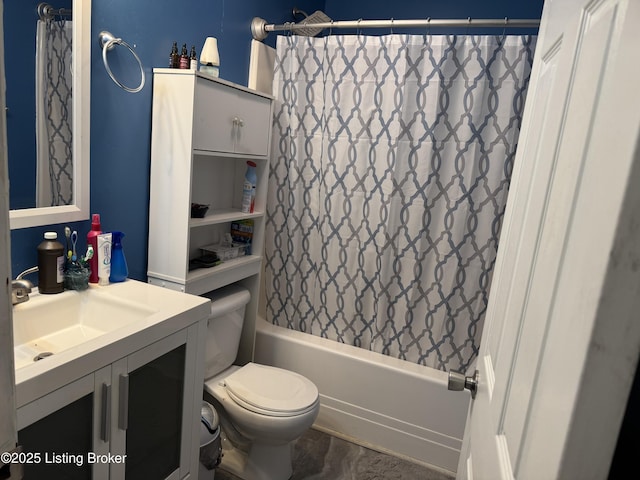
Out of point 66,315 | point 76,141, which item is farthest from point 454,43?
point 66,315

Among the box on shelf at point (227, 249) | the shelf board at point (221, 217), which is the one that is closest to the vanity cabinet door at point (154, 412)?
the shelf board at point (221, 217)

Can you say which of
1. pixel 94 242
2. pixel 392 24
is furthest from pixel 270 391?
pixel 392 24

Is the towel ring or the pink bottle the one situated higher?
the towel ring

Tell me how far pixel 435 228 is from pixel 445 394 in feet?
2.64

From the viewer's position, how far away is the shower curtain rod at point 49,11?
1358mm

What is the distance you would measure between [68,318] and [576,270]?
149 cm

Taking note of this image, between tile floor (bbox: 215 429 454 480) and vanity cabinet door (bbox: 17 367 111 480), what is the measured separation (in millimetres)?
996

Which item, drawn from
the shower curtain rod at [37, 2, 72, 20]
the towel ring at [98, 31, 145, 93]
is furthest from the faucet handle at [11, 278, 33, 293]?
the shower curtain rod at [37, 2, 72, 20]

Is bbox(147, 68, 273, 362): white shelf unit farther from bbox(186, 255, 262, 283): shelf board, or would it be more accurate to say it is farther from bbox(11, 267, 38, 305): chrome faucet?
bbox(11, 267, 38, 305): chrome faucet

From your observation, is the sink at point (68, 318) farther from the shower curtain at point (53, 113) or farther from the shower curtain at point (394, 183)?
the shower curtain at point (394, 183)

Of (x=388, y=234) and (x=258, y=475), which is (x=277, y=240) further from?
(x=258, y=475)

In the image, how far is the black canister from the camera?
4.57ft

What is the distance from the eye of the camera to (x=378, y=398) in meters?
2.28

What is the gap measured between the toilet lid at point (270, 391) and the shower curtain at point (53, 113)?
102cm
